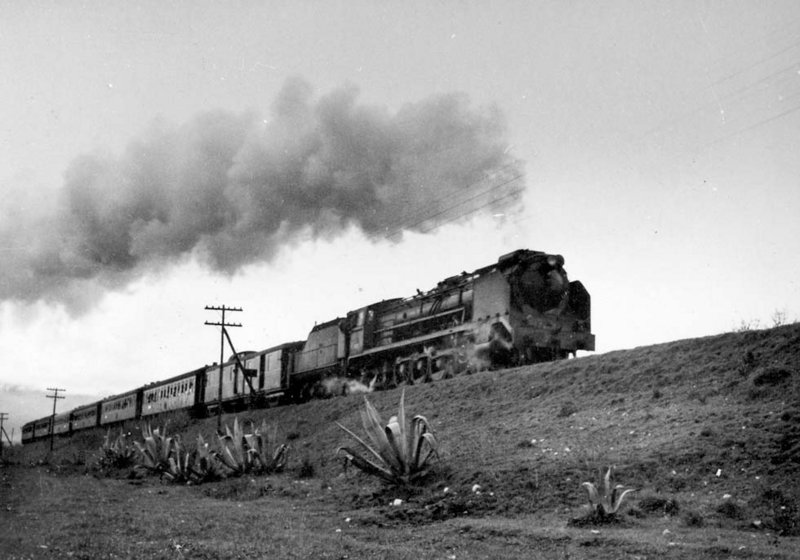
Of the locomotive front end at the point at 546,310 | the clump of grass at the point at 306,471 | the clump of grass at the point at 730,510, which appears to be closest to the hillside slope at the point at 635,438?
the clump of grass at the point at 730,510

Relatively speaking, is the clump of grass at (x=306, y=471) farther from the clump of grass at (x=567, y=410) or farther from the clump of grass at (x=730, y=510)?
the clump of grass at (x=730, y=510)

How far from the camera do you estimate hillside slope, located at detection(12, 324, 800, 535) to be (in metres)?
6.71

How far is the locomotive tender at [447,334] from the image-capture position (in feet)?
52.6

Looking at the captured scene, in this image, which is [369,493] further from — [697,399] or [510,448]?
[697,399]

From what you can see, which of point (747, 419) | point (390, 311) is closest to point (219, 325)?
point (390, 311)

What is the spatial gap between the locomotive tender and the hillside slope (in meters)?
2.56

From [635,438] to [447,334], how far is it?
914cm

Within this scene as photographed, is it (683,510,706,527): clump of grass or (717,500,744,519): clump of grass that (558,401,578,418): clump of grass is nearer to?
(717,500,744,519): clump of grass

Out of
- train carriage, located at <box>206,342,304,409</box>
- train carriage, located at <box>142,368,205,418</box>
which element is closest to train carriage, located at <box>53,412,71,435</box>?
train carriage, located at <box>142,368,205,418</box>

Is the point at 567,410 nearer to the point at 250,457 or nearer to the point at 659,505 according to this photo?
the point at 659,505

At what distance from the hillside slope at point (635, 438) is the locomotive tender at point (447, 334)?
2.56 metres

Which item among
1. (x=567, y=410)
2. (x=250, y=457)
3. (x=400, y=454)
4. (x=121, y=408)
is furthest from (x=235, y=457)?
(x=121, y=408)

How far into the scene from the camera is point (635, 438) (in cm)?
853

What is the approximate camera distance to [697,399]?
9359 millimetres
